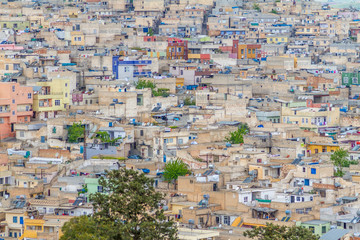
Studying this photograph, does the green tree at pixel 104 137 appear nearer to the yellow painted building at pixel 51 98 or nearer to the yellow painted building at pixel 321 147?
the yellow painted building at pixel 51 98

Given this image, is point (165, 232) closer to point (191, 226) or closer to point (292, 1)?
point (191, 226)

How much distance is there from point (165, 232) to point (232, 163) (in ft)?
62.5

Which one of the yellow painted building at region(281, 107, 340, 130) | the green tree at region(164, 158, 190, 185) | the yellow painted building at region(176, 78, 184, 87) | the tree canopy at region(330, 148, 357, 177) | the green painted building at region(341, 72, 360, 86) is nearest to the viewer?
the green tree at region(164, 158, 190, 185)

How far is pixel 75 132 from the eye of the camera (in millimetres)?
59531

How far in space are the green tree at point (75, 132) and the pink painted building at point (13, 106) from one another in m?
3.77

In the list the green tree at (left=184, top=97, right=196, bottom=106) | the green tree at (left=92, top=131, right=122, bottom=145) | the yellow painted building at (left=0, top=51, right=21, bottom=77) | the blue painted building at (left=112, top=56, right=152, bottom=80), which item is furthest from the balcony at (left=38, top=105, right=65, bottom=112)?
the blue painted building at (left=112, top=56, right=152, bottom=80)

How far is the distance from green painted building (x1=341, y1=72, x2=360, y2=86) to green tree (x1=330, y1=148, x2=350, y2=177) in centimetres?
2432

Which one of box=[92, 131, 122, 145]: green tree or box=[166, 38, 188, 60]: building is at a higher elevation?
box=[166, 38, 188, 60]: building

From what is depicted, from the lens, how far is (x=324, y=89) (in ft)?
249

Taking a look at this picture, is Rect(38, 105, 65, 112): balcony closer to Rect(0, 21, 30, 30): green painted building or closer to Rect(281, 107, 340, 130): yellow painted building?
Rect(281, 107, 340, 130): yellow painted building

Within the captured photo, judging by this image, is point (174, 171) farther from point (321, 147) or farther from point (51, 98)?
point (51, 98)

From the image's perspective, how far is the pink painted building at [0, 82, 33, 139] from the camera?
62.6m

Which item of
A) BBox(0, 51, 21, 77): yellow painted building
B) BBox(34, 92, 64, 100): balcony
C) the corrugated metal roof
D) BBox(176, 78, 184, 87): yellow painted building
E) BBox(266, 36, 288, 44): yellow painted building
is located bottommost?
the corrugated metal roof

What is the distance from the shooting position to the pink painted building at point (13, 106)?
62562mm
